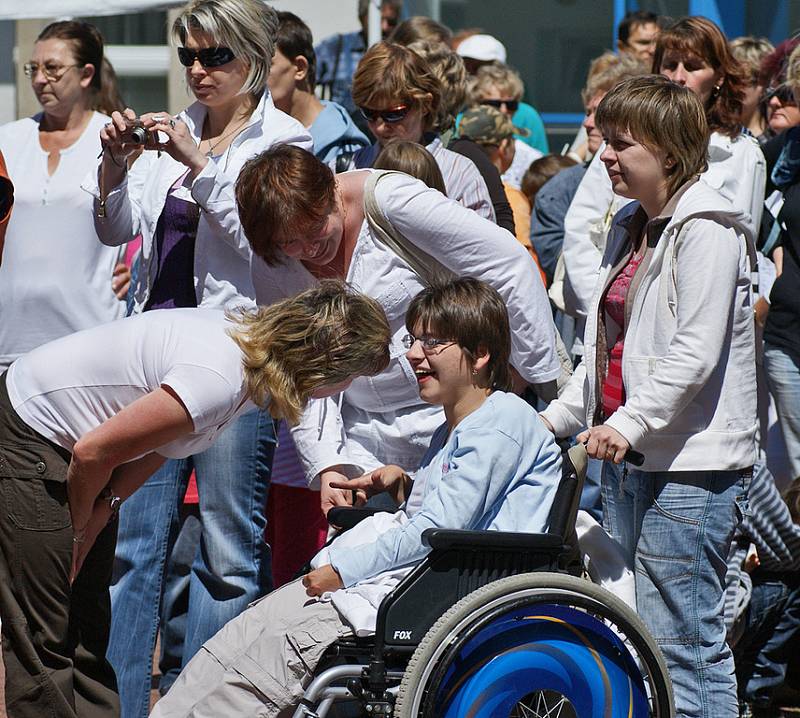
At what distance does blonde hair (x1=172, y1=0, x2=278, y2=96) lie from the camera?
3.88 metres

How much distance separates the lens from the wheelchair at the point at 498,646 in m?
2.95

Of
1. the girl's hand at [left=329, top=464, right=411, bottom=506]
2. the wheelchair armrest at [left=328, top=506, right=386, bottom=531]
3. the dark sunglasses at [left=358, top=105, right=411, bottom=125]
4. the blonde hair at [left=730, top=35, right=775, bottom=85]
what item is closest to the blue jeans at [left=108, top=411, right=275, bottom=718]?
the girl's hand at [left=329, top=464, right=411, bottom=506]

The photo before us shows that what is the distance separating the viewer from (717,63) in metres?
4.47

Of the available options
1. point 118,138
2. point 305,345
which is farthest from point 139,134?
point 305,345

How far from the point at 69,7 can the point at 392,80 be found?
1.97 metres

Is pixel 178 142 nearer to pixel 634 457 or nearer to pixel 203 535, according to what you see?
pixel 203 535

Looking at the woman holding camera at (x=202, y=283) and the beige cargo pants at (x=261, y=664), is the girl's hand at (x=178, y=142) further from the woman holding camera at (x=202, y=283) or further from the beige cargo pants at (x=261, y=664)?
the beige cargo pants at (x=261, y=664)

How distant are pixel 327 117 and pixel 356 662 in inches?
99.7

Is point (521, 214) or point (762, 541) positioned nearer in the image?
point (762, 541)

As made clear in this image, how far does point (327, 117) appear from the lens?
509 cm

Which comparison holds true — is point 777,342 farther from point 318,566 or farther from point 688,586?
point 318,566

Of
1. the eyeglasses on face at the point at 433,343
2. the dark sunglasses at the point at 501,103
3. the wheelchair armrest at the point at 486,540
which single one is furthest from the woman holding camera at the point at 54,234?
the dark sunglasses at the point at 501,103

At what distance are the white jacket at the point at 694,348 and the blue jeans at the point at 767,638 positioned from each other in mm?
919

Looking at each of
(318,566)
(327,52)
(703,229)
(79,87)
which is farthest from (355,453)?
(327,52)
